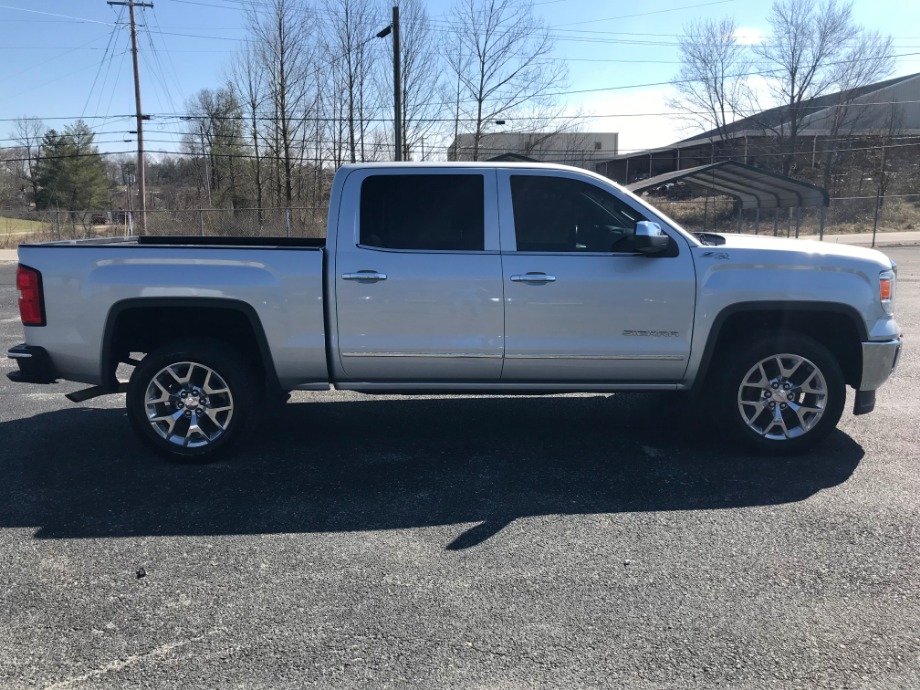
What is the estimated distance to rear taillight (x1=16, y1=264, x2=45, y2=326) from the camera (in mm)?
5148

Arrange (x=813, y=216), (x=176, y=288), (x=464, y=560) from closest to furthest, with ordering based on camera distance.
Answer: (x=464, y=560) < (x=176, y=288) < (x=813, y=216)

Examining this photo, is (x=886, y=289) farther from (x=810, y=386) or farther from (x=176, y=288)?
(x=176, y=288)

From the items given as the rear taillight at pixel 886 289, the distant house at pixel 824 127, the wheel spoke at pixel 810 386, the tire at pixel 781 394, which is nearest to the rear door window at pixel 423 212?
the tire at pixel 781 394

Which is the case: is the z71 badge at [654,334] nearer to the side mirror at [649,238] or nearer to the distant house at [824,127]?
the side mirror at [649,238]

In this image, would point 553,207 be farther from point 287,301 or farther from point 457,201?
point 287,301

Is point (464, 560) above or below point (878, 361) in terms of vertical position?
below

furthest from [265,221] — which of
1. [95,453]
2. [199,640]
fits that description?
[199,640]

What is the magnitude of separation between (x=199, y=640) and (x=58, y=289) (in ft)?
10.1

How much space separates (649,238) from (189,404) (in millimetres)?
3358

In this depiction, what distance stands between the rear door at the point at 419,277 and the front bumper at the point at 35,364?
205 centimetres

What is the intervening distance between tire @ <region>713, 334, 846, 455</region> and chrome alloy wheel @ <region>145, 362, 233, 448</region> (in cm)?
352

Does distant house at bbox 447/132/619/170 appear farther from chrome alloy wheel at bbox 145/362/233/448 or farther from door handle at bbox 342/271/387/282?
chrome alloy wheel at bbox 145/362/233/448

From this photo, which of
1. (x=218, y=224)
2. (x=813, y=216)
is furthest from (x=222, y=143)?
(x=813, y=216)

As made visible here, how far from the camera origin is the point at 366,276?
5.12 meters
